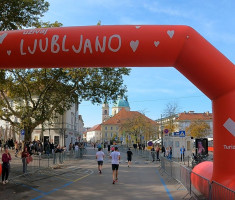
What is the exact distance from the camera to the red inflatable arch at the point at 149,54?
7.35 m

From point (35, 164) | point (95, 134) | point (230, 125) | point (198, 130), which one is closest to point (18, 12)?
point (35, 164)

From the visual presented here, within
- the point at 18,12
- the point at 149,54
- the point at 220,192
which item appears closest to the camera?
the point at 220,192

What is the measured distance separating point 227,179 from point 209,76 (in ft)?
8.35

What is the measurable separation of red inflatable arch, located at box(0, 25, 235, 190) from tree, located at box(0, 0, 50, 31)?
6.72m

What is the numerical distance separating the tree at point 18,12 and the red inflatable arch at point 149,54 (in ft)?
22.0

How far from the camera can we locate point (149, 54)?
757 centimetres

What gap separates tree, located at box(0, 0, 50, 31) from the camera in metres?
14.0

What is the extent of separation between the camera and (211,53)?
7336 mm

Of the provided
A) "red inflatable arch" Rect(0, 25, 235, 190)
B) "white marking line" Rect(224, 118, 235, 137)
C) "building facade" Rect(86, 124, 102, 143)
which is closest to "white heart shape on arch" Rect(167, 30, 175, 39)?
"red inflatable arch" Rect(0, 25, 235, 190)

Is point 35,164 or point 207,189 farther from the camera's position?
point 35,164

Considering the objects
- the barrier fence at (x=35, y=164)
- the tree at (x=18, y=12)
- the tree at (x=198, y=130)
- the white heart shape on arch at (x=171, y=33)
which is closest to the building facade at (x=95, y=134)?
the tree at (x=198, y=130)

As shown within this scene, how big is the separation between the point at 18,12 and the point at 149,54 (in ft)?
31.3

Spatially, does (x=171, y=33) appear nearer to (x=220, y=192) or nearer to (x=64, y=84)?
(x=220, y=192)

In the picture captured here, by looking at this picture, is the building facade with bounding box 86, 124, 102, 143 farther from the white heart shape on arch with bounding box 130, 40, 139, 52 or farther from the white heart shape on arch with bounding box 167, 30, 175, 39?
the white heart shape on arch with bounding box 167, 30, 175, 39
